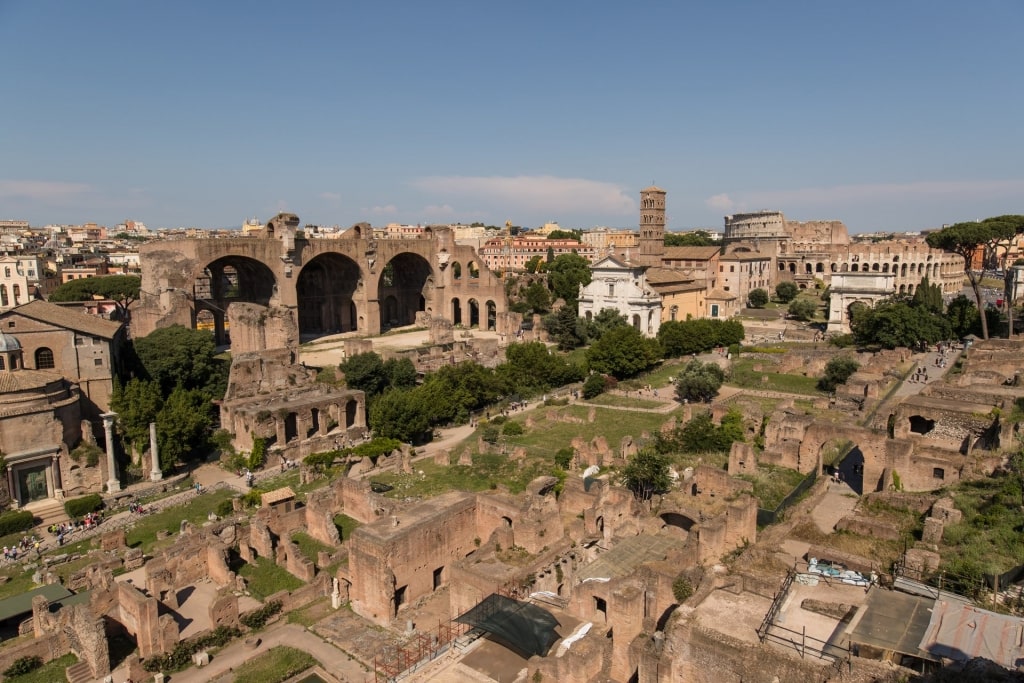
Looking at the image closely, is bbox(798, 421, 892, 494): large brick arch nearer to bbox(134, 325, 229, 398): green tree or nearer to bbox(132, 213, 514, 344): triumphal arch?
bbox(134, 325, 229, 398): green tree

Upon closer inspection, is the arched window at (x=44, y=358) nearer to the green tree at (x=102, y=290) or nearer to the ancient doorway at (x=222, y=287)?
the ancient doorway at (x=222, y=287)

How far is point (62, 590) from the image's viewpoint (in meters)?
20.0

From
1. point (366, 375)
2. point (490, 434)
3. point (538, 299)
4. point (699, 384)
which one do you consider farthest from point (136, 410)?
point (538, 299)

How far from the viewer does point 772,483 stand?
76.5 ft

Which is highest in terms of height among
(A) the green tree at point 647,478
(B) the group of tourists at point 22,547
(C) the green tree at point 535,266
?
(C) the green tree at point 535,266

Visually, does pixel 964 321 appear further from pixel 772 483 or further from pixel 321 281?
pixel 321 281

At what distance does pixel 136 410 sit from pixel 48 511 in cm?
583

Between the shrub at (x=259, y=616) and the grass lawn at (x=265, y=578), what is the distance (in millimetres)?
1041

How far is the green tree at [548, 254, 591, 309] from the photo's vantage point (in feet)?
228

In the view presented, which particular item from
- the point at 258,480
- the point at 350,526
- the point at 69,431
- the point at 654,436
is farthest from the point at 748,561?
the point at 69,431

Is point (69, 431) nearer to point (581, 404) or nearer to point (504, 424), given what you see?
point (504, 424)

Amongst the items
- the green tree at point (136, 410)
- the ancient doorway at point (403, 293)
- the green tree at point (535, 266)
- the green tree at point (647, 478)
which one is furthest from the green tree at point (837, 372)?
the green tree at point (535, 266)

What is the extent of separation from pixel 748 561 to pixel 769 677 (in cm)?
469

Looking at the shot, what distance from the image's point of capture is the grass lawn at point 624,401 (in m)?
37.7
